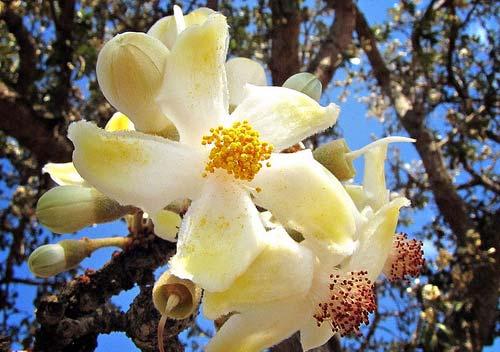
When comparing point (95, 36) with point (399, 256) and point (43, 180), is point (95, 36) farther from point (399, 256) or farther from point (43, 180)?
point (399, 256)

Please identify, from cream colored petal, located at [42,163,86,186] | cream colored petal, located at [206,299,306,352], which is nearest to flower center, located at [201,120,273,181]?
cream colored petal, located at [206,299,306,352]

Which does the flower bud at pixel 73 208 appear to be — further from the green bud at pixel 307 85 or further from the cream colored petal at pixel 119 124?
the green bud at pixel 307 85

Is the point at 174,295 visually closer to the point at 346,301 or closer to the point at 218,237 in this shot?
the point at 218,237

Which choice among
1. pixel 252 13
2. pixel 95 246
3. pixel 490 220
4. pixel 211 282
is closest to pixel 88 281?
pixel 95 246

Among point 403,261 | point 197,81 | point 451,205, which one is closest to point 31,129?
point 197,81

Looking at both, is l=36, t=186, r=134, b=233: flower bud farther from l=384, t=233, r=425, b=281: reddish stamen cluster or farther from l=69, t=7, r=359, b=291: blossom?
l=384, t=233, r=425, b=281: reddish stamen cluster
